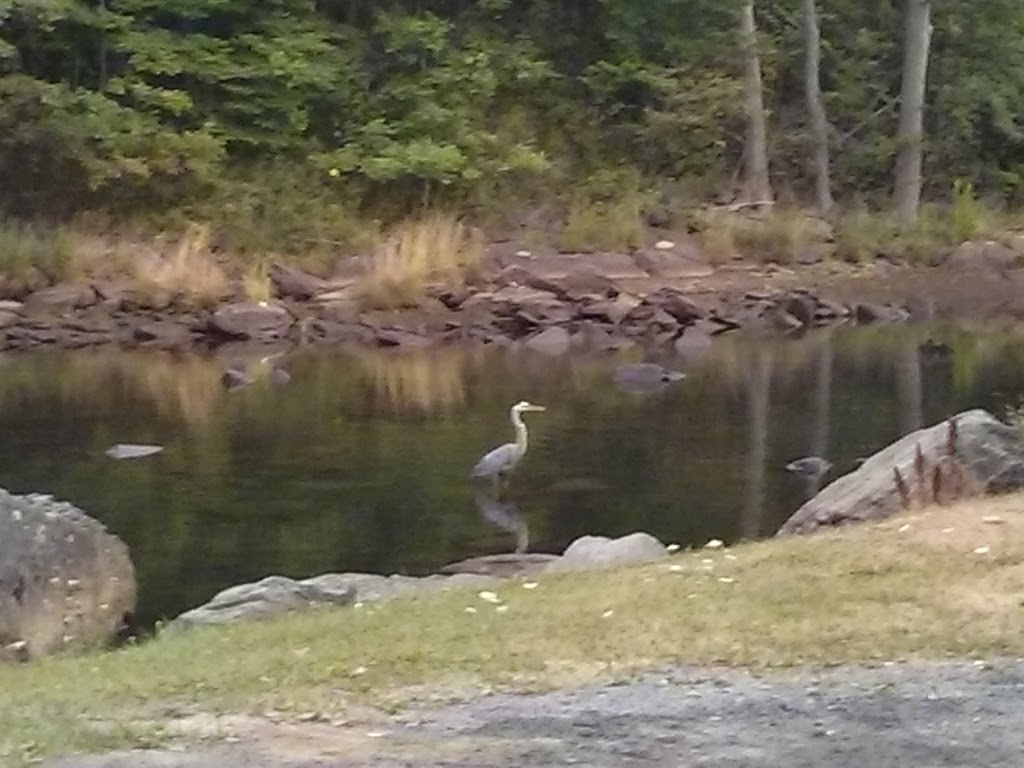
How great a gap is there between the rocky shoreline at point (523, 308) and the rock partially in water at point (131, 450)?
672cm

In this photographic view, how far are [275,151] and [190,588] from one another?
56.3ft

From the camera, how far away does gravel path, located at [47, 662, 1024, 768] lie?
5.18m

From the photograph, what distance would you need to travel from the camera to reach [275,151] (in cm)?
2711

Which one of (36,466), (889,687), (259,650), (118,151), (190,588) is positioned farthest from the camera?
(118,151)

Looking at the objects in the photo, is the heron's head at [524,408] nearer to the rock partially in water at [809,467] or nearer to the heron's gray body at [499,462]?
the heron's gray body at [499,462]

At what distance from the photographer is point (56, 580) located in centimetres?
941

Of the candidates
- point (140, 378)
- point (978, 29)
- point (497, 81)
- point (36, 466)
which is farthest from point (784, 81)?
point (36, 466)

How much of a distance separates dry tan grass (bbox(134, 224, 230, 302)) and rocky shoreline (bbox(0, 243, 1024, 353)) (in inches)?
5.3

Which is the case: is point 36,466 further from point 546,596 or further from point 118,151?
point 118,151

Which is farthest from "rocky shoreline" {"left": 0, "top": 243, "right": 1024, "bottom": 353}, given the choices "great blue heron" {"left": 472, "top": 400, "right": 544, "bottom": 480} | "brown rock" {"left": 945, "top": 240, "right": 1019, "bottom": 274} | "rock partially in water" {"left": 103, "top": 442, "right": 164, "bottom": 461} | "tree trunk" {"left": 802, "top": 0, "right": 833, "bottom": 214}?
"great blue heron" {"left": 472, "top": 400, "right": 544, "bottom": 480}

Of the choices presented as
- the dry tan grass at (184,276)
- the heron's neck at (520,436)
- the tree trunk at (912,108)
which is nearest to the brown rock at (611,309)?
the dry tan grass at (184,276)

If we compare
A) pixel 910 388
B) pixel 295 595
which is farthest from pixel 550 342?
pixel 295 595

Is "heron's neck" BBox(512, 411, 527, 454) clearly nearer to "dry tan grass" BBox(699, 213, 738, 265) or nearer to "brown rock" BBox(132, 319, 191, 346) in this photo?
"brown rock" BBox(132, 319, 191, 346)

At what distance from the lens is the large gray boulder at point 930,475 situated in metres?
9.98
